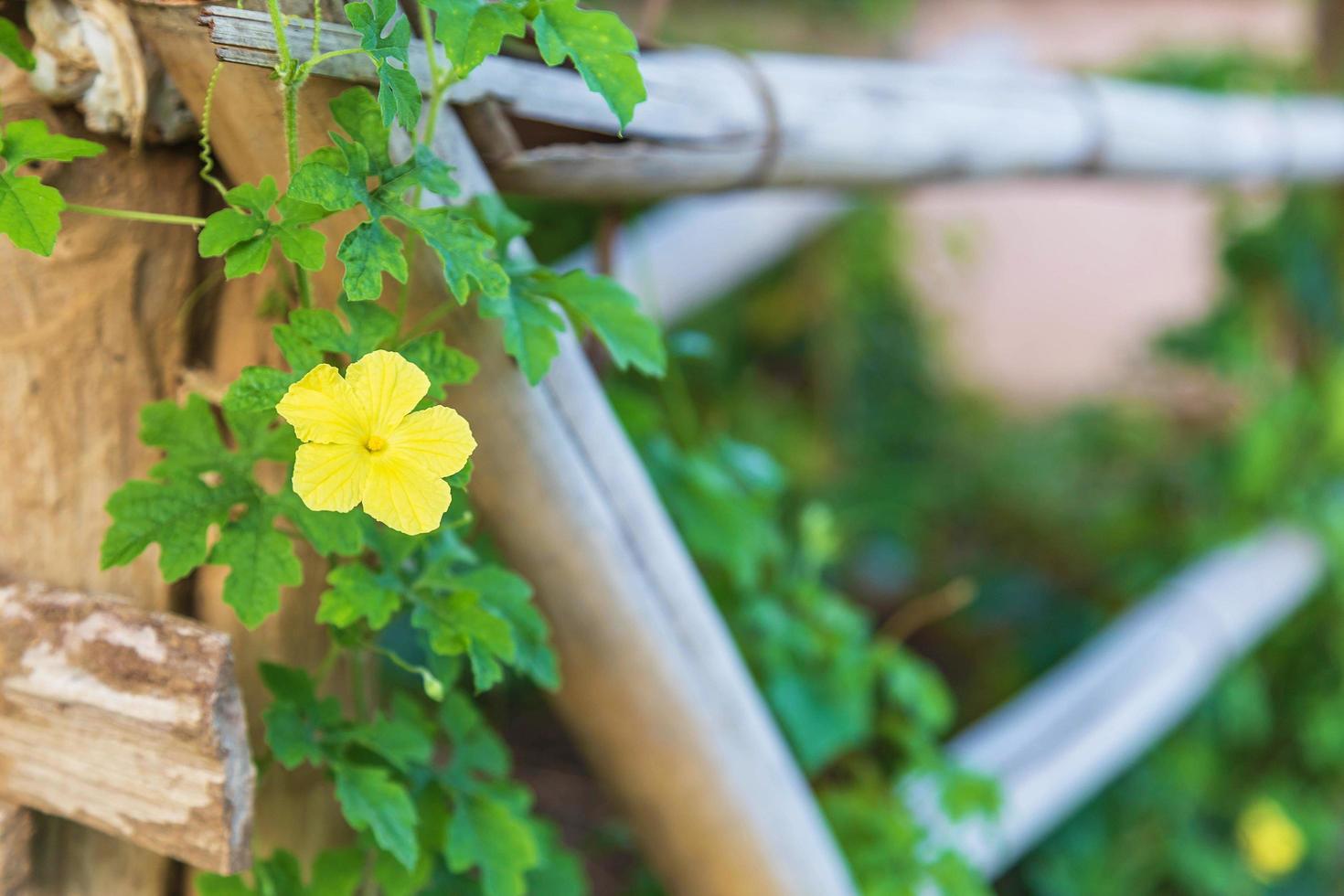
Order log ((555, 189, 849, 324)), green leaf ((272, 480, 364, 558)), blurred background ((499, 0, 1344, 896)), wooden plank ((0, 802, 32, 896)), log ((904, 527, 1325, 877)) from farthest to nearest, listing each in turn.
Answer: log ((555, 189, 849, 324)) < log ((904, 527, 1325, 877)) < blurred background ((499, 0, 1344, 896)) < wooden plank ((0, 802, 32, 896)) < green leaf ((272, 480, 364, 558))

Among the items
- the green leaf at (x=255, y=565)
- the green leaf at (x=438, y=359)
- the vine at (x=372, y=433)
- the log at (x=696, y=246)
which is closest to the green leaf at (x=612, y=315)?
the vine at (x=372, y=433)

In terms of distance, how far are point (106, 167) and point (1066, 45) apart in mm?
9226

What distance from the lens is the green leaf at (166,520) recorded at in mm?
582

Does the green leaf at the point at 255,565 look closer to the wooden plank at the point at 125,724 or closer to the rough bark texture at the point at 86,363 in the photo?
the wooden plank at the point at 125,724

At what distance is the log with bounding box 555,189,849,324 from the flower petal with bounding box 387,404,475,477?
4.28 feet

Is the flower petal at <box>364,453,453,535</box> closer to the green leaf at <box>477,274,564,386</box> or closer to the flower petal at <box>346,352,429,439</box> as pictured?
the flower petal at <box>346,352,429,439</box>

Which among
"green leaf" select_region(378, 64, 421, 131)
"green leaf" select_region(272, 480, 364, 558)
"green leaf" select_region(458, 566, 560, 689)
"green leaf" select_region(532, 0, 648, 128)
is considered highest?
"green leaf" select_region(532, 0, 648, 128)

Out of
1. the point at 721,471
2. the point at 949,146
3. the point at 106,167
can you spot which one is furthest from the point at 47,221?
the point at 949,146

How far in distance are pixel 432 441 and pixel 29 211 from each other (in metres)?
0.23

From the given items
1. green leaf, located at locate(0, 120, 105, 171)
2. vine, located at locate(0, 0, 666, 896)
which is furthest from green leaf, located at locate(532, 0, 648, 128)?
green leaf, located at locate(0, 120, 105, 171)

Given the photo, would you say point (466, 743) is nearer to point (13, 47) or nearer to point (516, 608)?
point (516, 608)

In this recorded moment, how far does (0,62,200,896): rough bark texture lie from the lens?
25.9 inches

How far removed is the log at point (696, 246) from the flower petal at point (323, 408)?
4.28 feet

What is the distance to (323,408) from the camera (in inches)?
18.9
